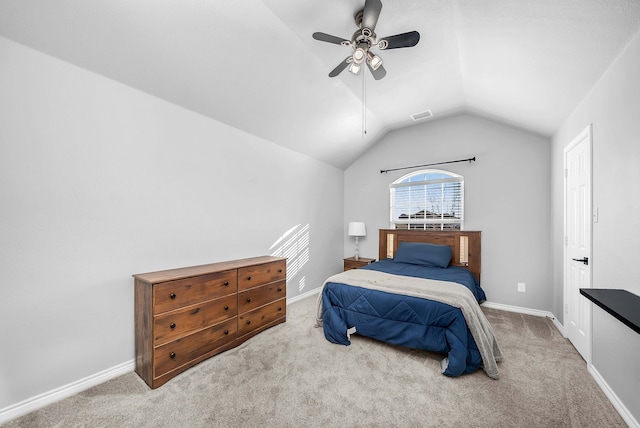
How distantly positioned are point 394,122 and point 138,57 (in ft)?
11.7

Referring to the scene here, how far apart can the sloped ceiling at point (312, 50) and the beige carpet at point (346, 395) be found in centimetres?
247

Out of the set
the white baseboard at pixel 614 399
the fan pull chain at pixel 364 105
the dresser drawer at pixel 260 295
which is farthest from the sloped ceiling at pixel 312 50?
the white baseboard at pixel 614 399

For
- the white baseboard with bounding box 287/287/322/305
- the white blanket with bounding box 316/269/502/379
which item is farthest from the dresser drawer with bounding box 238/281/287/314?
the white baseboard with bounding box 287/287/322/305

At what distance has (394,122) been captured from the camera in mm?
4324

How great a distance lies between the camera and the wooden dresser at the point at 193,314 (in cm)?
202

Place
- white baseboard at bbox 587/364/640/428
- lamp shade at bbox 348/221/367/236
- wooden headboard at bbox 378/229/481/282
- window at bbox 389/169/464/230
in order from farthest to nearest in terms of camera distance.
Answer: lamp shade at bbox 348/221/367/236 → window at bbox 389/169/464/230 → wooden headboard at bbox 378/229/481/282 → white baseboard at bbox 587/364/640/428

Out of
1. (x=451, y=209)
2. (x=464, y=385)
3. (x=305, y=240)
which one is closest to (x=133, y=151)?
(x=305, y=240)

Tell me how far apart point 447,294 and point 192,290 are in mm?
2314

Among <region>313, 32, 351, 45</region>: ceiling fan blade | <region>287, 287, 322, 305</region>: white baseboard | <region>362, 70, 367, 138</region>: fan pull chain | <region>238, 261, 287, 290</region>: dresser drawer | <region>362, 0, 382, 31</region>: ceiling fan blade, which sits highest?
<region>362, 70, 367, 138</region>: fan pull chain

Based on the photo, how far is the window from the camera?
4152 millimetres

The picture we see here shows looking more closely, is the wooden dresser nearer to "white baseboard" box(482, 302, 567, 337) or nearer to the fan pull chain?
the fan pull chain

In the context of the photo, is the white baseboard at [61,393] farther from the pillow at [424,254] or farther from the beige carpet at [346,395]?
the pillow at [424,254]

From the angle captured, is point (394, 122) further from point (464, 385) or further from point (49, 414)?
point (49, 414)

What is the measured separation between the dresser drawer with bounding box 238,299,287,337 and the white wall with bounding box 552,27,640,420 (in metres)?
2.89
